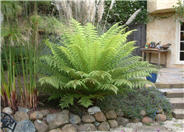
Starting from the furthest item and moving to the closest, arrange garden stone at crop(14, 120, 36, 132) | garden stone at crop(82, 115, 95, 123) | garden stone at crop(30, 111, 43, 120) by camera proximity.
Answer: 1. garden stone at crop(82, 115, 95, 123)
2. garden stone at crop(30, 111, 43, 120)
3. garden stone at crop(14, 120, 36, 132)

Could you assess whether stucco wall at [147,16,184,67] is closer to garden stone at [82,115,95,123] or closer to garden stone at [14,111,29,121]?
garden stone at [82,115,95,123]

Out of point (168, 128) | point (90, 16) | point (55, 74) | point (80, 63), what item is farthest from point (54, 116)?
point (90, 16)

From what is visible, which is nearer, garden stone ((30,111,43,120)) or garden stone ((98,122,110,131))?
garden stone ((30,111,43,120))

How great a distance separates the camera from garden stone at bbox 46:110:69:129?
7.94 ft

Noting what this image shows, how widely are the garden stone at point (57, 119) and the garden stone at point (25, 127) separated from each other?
0.64 feet

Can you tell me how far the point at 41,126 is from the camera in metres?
2.39

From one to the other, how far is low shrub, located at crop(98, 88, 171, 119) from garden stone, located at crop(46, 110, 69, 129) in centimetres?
57

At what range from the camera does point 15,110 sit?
2.51 meters

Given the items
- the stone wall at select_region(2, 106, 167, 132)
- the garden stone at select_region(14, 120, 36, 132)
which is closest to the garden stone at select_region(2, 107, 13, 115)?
the stone wall at select_region(2, 106, 167, 132)

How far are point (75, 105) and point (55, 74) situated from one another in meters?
0.49

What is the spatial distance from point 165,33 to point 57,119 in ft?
18.7

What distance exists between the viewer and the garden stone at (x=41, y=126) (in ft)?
7.80

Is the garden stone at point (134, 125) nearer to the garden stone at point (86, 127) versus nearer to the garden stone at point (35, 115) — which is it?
the garden stone at point (86, 127)

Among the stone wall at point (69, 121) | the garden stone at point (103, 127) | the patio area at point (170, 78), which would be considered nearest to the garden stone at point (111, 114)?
the stone wall at point (69, 121)
